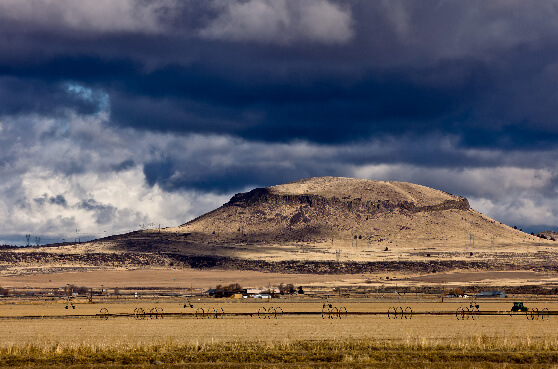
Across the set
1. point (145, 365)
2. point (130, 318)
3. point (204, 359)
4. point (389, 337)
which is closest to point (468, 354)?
point (389, 337)

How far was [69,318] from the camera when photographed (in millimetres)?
98000

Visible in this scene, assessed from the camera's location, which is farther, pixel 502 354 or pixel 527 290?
pixel 527 290

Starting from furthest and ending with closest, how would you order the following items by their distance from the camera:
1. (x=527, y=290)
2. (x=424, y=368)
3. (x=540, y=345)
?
(x=527, y=290), (x=540, y=345), (x=424, y=368)

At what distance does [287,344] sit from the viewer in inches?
2112

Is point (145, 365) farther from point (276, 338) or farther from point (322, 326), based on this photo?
point (322, 326)

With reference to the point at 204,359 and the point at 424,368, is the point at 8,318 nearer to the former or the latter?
the point at 204,359

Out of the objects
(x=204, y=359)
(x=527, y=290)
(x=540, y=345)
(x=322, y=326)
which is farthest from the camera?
(x=527, y=290)

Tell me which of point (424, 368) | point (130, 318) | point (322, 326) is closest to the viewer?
point (424, 368)

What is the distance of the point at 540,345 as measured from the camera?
53.4m

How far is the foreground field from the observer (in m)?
46.8

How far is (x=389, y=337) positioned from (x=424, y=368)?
736 inches

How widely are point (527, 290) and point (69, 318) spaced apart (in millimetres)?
137222

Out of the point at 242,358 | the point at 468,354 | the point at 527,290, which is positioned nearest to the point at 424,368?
the point at 468,354

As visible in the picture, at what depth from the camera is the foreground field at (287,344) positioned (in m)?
46.8
